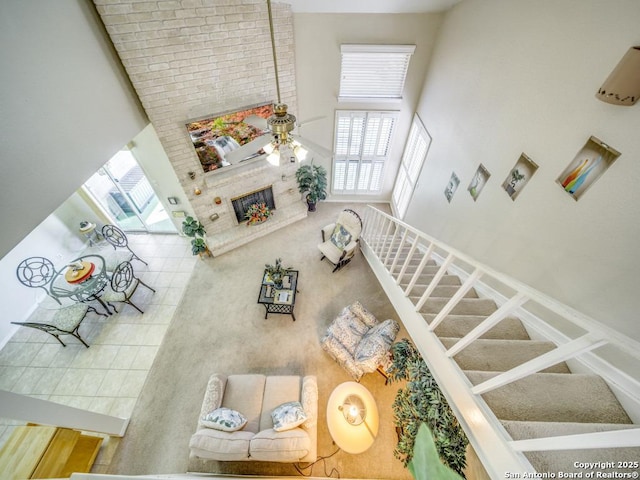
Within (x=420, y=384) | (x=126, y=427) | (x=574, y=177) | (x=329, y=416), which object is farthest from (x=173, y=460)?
(x=574, y=177)

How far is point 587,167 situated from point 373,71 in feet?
12.5

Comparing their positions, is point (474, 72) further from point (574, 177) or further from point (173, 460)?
point (173, 460)

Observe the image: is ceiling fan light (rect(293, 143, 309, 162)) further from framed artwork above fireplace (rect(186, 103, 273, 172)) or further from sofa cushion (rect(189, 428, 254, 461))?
sofa cushion (rect(189, 428, 254, 461))

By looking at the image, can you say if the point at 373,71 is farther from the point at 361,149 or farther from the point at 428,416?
the point at 428,416

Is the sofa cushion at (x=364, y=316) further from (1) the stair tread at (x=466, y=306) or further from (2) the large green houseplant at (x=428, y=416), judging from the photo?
(1) the stair tread at (x=466, y=306)

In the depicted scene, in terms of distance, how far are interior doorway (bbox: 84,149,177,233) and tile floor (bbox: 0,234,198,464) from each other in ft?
5.14

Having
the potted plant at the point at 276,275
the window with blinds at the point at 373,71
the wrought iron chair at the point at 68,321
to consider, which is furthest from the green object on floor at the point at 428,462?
the window with blinds at the point at 373,71

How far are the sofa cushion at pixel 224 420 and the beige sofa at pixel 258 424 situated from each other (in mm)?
41

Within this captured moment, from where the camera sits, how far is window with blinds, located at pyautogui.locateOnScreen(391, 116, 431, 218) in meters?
4.64

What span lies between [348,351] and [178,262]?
388 centimetres

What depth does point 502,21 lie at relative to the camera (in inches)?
100.0

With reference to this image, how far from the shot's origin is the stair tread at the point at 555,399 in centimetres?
154

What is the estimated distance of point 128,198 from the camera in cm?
520

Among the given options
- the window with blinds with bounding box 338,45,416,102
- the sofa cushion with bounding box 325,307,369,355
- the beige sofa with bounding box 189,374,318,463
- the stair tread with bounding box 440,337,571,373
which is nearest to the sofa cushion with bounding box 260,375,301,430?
the beige sofa with bounding box 189,374,318,463
